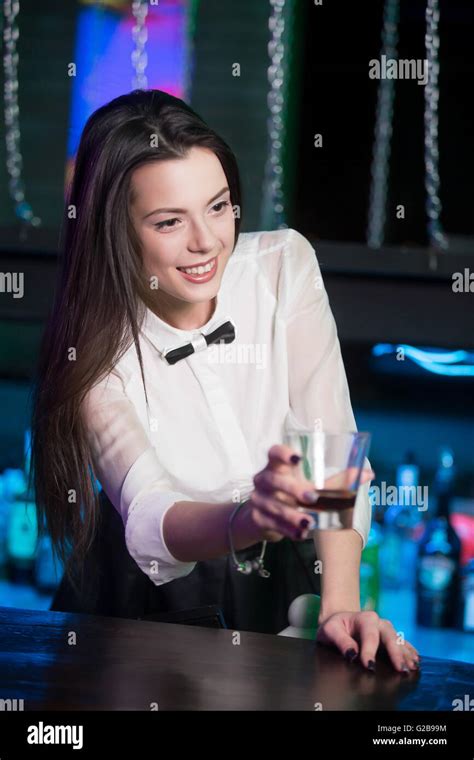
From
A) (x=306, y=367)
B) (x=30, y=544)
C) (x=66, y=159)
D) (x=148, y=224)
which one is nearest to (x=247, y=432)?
(x=306, y=367)

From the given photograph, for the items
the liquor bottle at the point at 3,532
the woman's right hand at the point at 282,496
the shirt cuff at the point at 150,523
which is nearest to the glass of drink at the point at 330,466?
the woman's right hand at the point at 282,496

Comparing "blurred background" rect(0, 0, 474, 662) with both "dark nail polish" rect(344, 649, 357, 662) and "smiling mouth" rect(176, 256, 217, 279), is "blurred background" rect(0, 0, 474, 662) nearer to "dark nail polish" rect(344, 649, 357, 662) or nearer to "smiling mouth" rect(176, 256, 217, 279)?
"smiling mouth" rect(176, 256, 217, 279)

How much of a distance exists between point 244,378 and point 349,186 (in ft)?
6.13

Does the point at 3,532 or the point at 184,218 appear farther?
the point at 3,532

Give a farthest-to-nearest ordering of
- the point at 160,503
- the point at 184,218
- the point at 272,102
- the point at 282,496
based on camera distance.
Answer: the point at 272,102 → the point at 184,218 → the point at 160,503 → the point at 282,496

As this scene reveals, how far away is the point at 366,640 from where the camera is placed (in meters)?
1.04

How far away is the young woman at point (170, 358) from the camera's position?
1575 millimetres

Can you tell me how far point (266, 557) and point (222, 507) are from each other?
0.45 meters

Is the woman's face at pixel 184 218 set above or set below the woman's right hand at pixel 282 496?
above

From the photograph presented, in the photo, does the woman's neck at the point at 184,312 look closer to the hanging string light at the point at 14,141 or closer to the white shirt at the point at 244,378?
the white shirt at the point at 244,378

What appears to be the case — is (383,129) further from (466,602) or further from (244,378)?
(244,378)

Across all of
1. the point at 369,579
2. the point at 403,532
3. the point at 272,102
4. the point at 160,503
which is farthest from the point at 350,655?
the point at 272,102

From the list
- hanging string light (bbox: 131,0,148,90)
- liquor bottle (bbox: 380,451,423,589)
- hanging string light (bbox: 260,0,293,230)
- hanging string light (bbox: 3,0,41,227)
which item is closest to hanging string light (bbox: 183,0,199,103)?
hanging string light (bbox: 131,0,148,90)

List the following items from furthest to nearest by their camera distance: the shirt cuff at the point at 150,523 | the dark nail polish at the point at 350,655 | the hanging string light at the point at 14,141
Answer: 1. the hanging string light at the point at 14,141
2. the shirt cuff at the point at 150,523
3. the dark nail polish at the point at 350,655
